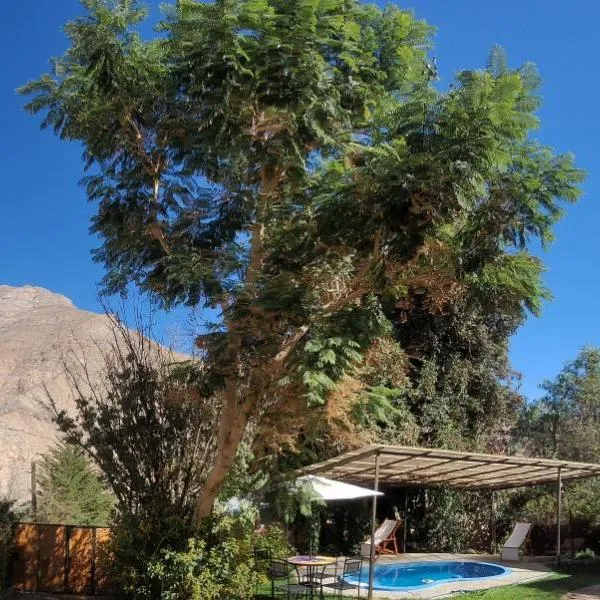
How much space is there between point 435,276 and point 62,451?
17216 mm

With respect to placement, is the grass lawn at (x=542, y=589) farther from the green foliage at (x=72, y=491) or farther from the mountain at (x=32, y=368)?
the mountain at (x=32, y=368)

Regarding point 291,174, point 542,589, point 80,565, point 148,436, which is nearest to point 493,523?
point 542,589

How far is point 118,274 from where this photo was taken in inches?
486

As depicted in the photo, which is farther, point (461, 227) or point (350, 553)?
point (350, 553)

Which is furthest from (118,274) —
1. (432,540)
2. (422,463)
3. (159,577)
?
(432,540)

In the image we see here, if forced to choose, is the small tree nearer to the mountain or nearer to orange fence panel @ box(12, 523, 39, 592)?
orange fence panel @ box(12, 523, 39, 592)

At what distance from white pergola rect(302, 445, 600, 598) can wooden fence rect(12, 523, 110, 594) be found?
496 cm

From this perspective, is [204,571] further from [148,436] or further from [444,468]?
[444,468]

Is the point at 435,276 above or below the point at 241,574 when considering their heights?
above

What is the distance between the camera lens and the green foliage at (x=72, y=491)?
22.2 metres

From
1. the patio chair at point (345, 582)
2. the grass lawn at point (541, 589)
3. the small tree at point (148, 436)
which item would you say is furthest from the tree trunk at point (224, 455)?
the grass lawn at point (541, 589)

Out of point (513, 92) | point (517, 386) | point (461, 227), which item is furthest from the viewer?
point (517, 386)

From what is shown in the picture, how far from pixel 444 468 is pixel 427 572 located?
9.89 feet

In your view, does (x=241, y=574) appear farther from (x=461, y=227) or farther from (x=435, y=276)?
(x=461, y=227)
